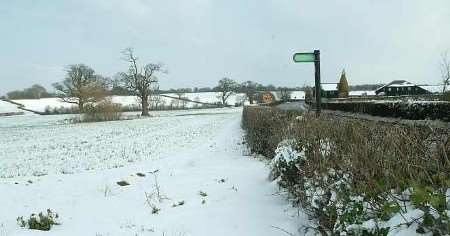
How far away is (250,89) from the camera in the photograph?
456 feet

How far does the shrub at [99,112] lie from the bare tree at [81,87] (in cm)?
125

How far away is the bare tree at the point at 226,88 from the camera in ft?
439

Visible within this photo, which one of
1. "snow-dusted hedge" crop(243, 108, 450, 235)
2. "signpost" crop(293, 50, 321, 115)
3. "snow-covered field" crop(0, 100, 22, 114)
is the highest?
"signpost" crop(293, 50, 321, 115)

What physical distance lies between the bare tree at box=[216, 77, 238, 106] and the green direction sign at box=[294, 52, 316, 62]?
121848 mm

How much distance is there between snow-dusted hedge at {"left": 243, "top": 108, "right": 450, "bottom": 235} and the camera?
8.96 ft

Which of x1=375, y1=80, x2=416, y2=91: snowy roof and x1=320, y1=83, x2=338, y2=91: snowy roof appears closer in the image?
x1=375, y1=80, x2=416, y2=91: snowy roof

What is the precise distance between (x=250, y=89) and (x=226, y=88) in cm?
865

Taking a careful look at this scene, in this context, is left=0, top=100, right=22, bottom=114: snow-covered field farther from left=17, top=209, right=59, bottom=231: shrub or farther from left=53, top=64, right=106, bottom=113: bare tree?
left=17, top=209, right=59, bottom=231: shrub

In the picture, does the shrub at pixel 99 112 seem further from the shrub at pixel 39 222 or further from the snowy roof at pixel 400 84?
the snowy roof at pixel 400 84

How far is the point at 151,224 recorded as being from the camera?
270 inches

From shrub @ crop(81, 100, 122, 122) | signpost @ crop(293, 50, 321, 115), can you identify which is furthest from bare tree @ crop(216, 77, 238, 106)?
signpost @ crop(293, 50, 321, 115)

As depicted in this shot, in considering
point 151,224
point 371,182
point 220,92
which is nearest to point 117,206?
point 151,224

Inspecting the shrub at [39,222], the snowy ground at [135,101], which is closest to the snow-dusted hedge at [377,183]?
the shrub at [39,222]

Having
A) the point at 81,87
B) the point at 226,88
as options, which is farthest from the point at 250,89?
the point at 81,87
